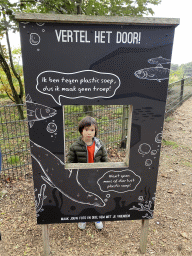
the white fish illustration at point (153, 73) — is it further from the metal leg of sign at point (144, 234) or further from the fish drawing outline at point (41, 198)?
the metal leg of sign at point (144, 234)

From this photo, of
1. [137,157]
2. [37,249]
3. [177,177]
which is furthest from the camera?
[177,177]

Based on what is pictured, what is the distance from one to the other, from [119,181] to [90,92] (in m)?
1.00

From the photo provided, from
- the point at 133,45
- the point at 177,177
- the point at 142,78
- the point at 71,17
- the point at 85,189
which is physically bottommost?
the point at 177,177

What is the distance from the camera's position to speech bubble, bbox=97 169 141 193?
2.07m

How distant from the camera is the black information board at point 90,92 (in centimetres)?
165

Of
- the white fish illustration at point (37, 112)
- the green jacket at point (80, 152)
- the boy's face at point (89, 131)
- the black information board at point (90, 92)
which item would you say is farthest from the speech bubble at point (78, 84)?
the green jacket at point (80, 152)

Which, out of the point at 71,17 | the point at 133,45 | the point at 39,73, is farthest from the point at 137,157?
the point at 71,17

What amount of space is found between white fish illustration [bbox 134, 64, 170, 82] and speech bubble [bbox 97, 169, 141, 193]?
0.97 m

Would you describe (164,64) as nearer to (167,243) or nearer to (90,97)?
(90,97)

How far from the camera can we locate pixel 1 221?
2934 millimetres

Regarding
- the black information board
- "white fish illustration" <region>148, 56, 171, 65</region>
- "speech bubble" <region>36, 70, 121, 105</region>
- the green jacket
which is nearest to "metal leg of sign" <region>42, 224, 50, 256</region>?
the black information board

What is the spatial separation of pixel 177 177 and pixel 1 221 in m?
3.42

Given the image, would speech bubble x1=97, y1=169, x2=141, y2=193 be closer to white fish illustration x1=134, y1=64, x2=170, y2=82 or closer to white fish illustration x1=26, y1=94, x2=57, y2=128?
white fish illustration x1=26, y1=94, x2=57, y2=128

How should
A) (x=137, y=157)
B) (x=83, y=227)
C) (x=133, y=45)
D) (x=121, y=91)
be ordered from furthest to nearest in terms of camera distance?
1. (x=83, y=227)
2. (x=137, y=157)
3. (x=121, y=91)
4. (x=133, y=45)
